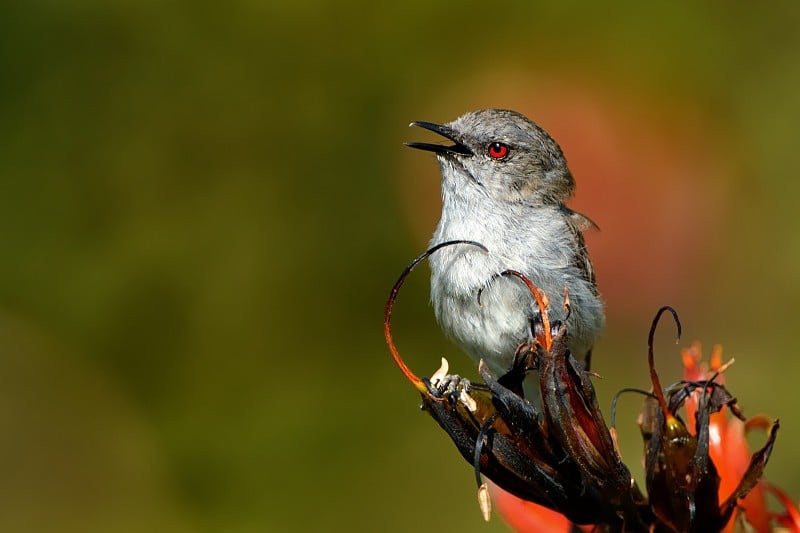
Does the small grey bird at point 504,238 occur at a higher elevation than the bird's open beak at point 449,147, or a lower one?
lower

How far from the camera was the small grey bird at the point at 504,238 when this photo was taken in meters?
3.00

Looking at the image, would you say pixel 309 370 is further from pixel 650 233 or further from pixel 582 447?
pixel 582 447

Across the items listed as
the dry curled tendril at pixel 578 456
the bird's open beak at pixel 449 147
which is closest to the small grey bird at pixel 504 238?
the bird's open beak at pixel 449 147

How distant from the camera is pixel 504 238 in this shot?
3166 millimetres

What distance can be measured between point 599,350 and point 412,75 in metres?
1.47

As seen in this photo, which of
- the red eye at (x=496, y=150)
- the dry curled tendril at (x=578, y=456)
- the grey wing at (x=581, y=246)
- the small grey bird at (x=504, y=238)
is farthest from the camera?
the red eye at (x=496, y=150)

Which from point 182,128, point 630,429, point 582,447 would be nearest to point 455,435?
point 582,447

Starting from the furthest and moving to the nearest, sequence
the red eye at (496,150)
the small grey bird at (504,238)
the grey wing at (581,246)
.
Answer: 1. the red eye at (496,150)
2. the grey wing at (581,246)
3. the small grey bird at (504,238)

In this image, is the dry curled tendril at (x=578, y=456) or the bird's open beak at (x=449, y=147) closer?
the dry curled tendril at (x=578, y=456)

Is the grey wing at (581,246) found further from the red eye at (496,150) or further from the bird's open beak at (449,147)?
the bird's open beak at (449,147)

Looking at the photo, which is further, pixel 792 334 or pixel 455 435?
pixel 792 334

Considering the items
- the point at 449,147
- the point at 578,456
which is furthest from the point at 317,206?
the point at 578,456

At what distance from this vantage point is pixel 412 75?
4141mm

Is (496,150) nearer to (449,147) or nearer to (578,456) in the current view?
(449,147)
